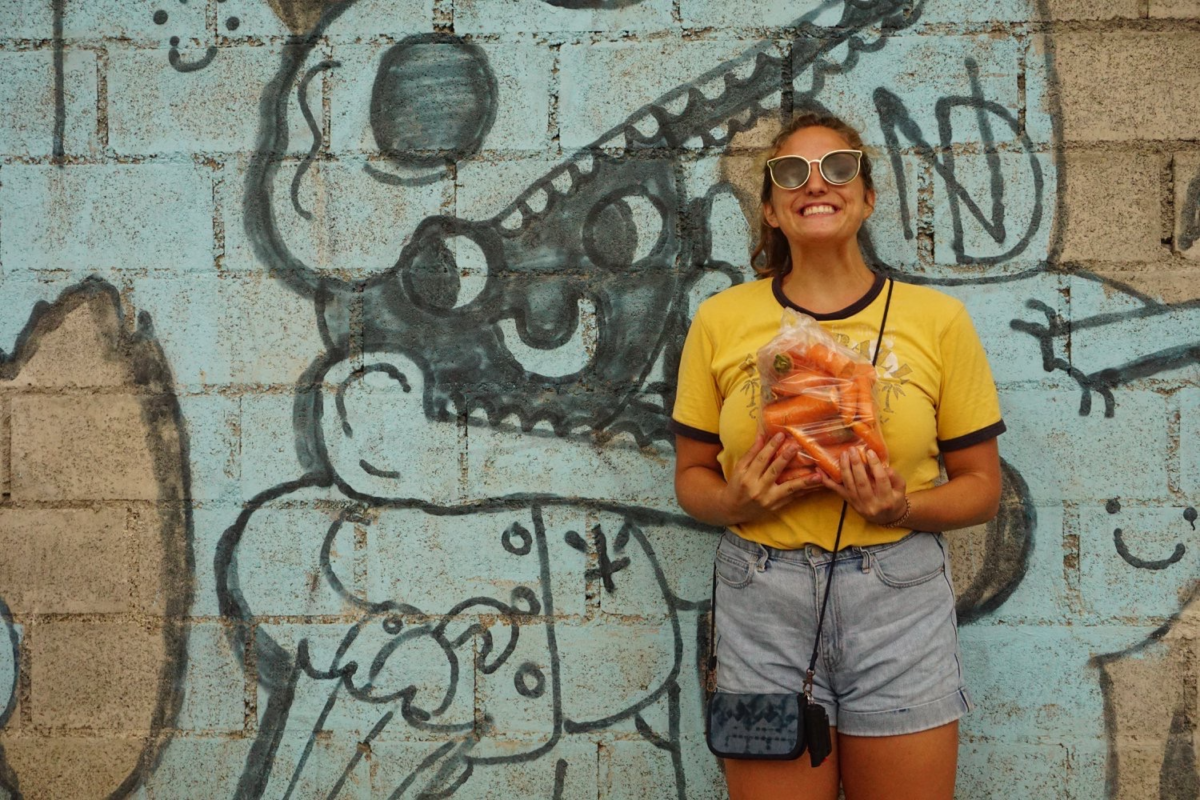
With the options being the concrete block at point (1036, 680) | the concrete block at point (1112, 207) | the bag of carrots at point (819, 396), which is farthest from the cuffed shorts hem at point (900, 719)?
the concrete block at point (1112, 207)

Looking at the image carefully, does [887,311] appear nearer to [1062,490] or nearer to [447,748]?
[1062,490]

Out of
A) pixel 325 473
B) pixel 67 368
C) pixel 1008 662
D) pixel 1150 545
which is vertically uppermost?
pixel 67 368

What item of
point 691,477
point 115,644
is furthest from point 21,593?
point 691,477

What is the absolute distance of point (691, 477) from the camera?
2248 millimetres

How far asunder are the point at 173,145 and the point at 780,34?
5.27 feet

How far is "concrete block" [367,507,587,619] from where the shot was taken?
2.72 m

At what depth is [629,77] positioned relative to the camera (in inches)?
106

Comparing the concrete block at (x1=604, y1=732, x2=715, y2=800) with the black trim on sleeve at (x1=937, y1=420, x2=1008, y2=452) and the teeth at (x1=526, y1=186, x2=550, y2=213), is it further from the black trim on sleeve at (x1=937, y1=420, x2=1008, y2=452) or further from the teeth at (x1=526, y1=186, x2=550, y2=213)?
the teeth at (x1=526, y1=186, x2=550, y2=213)

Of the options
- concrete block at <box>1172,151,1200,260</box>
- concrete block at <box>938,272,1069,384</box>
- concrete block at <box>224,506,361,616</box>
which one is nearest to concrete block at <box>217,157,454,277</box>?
concrete block at <box>224,506,361,616</box>

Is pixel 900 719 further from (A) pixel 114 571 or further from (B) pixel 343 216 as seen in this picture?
(A) pixel 114 571

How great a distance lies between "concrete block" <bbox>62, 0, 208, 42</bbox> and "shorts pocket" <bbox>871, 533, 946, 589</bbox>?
2159 mm

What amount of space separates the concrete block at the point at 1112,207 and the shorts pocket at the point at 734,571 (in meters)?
1.21

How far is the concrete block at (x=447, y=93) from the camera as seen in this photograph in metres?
2.71

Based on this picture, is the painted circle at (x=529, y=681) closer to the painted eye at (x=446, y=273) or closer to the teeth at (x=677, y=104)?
the painted eye at (x=446, y=273)
